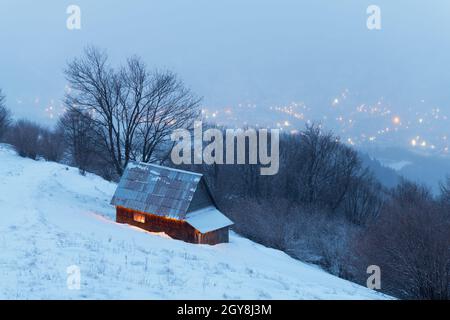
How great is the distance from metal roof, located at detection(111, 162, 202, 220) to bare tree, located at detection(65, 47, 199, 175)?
527 cm

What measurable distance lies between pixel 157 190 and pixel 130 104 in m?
9.28

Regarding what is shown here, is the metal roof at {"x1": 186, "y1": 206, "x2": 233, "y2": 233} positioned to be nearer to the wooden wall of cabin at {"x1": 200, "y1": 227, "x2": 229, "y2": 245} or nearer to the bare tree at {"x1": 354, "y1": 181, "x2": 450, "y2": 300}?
the wooden wall of cabin at {"x1": 200, "y1": 227, "x2": 229, "y2": 245}

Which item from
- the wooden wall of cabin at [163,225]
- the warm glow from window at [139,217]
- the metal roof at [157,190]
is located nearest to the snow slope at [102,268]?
the wooden wall of cabin at [163,225]

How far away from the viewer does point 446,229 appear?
70.6 ft

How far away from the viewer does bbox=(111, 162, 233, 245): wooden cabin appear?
22.8m

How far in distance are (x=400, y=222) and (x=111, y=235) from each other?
1571 centimetres

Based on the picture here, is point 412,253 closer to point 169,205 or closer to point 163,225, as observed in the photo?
point 169,205

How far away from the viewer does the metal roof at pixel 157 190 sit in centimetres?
2305

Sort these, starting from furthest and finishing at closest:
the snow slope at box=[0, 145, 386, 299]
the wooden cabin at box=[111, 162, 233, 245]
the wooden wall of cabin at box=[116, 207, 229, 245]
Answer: the wooden cabin at box=[111, 162, 233, 245], the wooden wall of cabin at box=[116, 207, 229, 245], the snow slope at box=[0, 145, 386, 299]

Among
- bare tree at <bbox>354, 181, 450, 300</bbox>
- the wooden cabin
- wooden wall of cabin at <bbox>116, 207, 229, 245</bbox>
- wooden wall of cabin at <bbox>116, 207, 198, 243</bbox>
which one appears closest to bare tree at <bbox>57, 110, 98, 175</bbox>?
the wooden cabin

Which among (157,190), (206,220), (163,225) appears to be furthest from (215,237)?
(157,190)

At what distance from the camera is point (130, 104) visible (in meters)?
30.2

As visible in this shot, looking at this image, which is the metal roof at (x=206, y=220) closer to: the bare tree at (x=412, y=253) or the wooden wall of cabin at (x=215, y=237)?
the wooden wall of cabin at (x=215, y=237)

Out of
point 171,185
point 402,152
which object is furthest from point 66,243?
point 402,152
